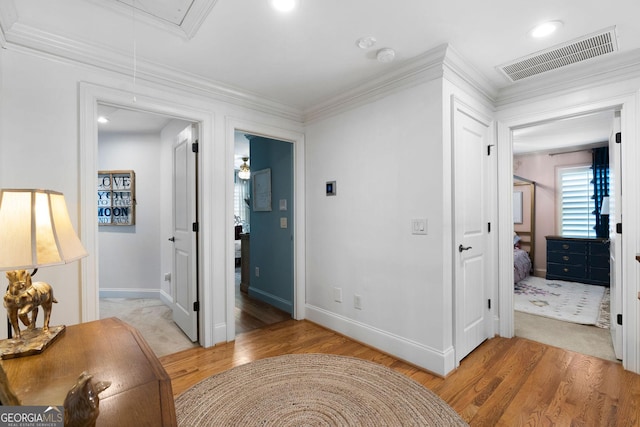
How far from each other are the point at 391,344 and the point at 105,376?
2.18 meters

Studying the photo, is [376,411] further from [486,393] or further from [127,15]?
[127,15]

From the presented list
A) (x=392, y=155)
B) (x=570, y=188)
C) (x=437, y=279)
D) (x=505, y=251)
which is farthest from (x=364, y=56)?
(x=570, y=188)

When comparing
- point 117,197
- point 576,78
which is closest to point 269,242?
point 117,197

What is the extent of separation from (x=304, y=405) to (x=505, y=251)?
230cm

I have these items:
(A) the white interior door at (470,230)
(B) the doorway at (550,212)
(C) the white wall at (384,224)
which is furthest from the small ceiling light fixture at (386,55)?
(B) the doorway at (550,212)

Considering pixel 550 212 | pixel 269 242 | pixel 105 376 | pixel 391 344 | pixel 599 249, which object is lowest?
pixel 391 344

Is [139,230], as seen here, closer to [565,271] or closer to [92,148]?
[92,148]

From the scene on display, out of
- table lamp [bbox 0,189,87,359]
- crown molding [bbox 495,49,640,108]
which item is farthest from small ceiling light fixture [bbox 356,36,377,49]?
table lamp [bbox 0,189,87,359]

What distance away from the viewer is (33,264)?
1052 millimetres

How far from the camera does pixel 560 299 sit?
167 inches

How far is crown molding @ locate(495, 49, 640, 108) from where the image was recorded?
7.47 ft

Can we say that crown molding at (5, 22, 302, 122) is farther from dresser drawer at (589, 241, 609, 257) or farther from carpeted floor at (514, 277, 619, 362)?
dresser drawer at (589, 241, 609, 257)

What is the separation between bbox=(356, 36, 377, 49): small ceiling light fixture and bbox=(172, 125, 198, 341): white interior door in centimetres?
164

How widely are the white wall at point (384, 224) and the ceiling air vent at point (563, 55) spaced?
2.47 feet
